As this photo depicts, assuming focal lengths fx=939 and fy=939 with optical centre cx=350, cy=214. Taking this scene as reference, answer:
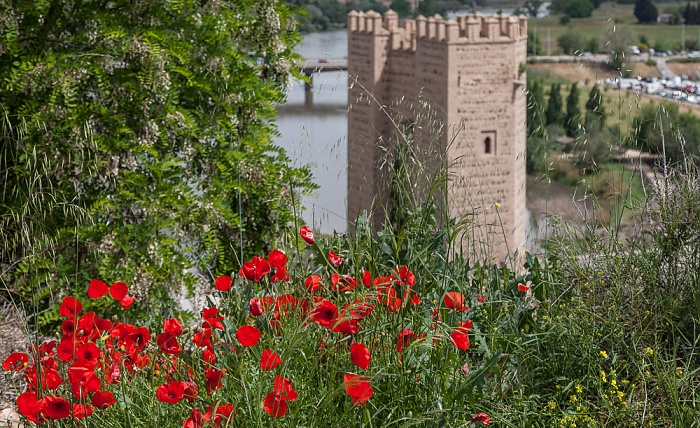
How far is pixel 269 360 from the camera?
1.57 metres

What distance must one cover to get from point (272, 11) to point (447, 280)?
312 centimetres

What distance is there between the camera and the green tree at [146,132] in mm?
4211

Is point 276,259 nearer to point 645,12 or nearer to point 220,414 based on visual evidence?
point 220,414

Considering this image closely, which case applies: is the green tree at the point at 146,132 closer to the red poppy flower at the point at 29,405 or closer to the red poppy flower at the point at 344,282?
the red poppy flower at the point at 344,282

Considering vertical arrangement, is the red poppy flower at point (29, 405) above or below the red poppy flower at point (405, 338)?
below

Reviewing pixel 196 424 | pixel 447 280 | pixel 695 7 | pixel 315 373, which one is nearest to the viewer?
pixel 196 424

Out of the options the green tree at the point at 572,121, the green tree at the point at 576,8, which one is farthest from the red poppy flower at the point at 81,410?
the green tree at the point at 576,8

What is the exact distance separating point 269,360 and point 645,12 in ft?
180

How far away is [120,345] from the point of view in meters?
2.00

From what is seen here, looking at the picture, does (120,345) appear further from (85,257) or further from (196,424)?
(85,257)

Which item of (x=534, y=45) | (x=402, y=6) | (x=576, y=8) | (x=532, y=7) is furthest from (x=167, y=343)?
(x=532, y=7)

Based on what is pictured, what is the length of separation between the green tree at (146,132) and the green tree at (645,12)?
50705 millimetres

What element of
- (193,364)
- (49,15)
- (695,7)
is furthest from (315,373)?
(695,7)

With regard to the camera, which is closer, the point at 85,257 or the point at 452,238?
the point at 452,238
